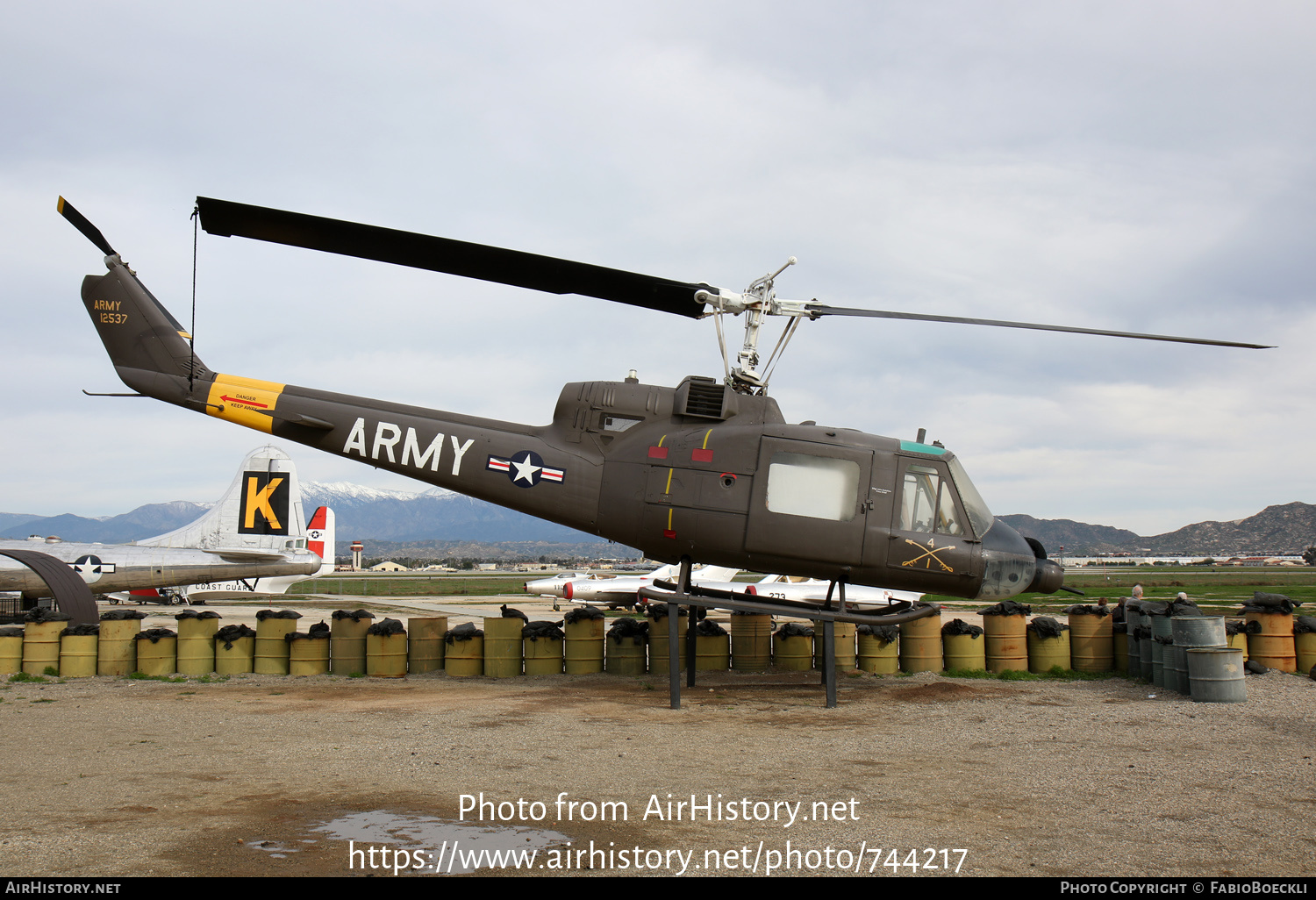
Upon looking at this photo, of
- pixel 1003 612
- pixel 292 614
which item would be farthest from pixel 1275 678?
pixel 292 614

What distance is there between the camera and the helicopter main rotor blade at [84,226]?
1066 centimetres

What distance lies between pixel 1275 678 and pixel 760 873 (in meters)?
9.98

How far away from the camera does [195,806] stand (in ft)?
19.1

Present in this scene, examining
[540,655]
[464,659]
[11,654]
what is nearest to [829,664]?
[540,655]

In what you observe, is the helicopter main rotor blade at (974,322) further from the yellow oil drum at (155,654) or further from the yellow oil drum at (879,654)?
the yellow oil drum at (155,654)

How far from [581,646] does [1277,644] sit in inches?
392

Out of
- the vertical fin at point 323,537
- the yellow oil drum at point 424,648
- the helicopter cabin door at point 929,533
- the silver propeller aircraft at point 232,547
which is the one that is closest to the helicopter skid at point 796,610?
the helicopter cabin door at point 929,533

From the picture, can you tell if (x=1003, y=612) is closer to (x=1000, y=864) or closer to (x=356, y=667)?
(x=1000, y=864)

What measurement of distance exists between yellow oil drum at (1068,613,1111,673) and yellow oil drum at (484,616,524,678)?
27.7 ft

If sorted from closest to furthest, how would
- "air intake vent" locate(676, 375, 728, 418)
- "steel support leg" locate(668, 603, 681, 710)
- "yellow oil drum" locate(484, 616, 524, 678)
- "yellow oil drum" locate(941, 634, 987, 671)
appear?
1. "steel support leg" locate(668, 603, 681, 710)
2. "air intake vent" locate(676, 375, 728, 418)
3. "yellow oil drum" locate(941, 634, 987, 671)
4. "yellow oil drum" locate(484, 616, 524, 678)

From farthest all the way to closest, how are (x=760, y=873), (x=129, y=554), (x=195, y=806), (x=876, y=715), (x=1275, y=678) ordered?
1. (x=129, y=554)
2. (x=1275, y=678)
3. (x=876, y=715)
4. (x=195, y=806)
5. (x=760, y=873)

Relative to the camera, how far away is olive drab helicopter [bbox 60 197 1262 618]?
9.60 metres

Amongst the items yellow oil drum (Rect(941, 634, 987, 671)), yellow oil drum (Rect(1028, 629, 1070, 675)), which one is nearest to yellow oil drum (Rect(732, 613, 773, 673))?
yellow oil drum (Rect(941, 634, 987, 671))

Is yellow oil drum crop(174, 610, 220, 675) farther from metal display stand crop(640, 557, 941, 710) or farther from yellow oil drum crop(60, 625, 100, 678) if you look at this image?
metal display stand crop(640, 557, 941, 710)
